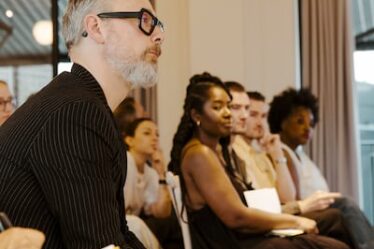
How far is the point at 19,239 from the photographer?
1.04m

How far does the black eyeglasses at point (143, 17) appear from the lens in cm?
150

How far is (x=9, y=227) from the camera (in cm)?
108

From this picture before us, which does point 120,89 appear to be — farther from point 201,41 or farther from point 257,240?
point 201,41

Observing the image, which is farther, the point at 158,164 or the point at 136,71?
the point at 158,164

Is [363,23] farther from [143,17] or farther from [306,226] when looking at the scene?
[143,17]

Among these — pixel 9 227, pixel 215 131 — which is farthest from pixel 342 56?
pixel 9 227

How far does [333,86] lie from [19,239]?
Answer: 508 cm

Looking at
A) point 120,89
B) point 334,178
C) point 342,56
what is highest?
point 342,56

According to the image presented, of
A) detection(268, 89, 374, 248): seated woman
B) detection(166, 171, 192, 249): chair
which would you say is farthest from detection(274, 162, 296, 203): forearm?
detection(166, 171, 192, 249): chair

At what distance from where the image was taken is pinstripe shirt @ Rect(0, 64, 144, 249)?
1237 mm

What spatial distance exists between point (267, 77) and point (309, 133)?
1540 millimetres

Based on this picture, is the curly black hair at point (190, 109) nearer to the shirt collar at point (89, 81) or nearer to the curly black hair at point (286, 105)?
the curly black hair at point (286, 105)

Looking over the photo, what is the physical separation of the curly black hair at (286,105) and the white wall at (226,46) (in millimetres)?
1110

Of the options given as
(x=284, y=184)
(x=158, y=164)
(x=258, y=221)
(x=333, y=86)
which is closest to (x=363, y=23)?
(x=333, y=86)
